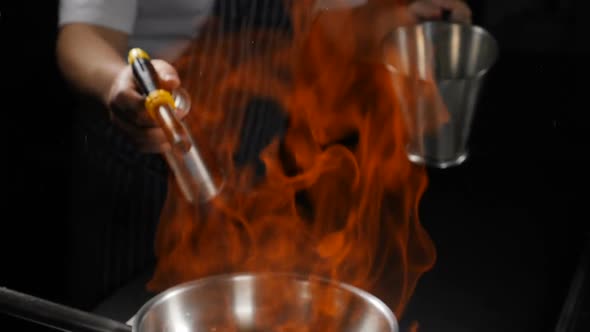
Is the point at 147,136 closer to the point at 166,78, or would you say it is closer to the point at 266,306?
the point at 166,78

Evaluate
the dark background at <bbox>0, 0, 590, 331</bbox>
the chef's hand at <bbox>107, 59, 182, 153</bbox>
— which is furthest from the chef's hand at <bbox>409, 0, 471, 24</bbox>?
the chef's hand at <bbox>107, 59, 182, 153</bbox>

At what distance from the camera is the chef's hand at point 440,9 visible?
1.24m

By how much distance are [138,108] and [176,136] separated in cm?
14

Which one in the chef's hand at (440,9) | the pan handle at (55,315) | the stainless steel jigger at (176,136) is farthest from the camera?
A: the chef's hand at (440,9)

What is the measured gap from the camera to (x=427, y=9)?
1.25 metres

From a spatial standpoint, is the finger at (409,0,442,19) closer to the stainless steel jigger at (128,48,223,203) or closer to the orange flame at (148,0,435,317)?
the orange flame at (148,0,435,317)

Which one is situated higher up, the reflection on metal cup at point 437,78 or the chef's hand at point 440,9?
the chef's hand at point 440,9

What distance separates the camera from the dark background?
965 mm

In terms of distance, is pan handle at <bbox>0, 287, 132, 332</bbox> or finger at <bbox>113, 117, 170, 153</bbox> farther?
finger at <bbox>113, 117, 170, 153</bbox>

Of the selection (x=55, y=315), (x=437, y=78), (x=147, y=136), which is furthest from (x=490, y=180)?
(x=55, y=315)

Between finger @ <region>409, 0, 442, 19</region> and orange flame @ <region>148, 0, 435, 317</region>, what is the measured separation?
5 centimetres

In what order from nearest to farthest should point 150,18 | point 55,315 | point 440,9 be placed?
point 55,315 < point 440,9 < point 150,18

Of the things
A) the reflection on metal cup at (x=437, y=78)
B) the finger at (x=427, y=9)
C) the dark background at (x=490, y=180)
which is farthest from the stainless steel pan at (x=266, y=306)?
the finger at (x=427, y=9)

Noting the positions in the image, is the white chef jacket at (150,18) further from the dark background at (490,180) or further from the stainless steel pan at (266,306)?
the stainless steel pan at (266,306)
